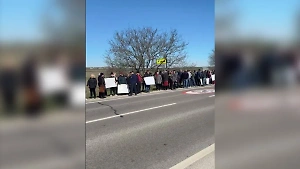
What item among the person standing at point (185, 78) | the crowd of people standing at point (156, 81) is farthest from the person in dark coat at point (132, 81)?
the person standing at point (185, 78)

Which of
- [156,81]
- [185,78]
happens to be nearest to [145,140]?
[156,81]

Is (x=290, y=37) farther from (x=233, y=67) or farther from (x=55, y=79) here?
(x=55, y=79)

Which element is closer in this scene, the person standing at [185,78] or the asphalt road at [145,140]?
the asphalt road at [145,140]

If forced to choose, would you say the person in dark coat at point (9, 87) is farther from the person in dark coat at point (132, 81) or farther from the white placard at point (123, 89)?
the white placard at point (123, 89)

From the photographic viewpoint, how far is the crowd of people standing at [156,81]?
1332 centimetres

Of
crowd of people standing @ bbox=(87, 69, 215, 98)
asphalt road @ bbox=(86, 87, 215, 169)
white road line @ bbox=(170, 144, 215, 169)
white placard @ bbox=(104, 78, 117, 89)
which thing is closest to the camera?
white road line @ bbox=(170, 144, 215, 169)

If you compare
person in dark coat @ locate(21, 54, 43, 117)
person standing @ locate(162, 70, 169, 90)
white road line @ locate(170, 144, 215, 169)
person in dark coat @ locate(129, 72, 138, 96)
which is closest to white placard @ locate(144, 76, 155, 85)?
person standing @ locate(162, 70, 169, 90)

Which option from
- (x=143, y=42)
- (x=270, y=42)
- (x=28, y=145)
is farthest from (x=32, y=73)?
(x=143, y=42)

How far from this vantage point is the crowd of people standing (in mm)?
13320

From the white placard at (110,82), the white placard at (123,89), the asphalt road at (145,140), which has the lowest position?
the asphalt road at (145,140)

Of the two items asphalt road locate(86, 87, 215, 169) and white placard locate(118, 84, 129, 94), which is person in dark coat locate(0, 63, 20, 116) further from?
white placard locate(118, 84, 129, 94)

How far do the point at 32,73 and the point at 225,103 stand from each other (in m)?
0.66

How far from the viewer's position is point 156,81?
57.9 feet

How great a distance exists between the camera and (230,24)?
1007mm
